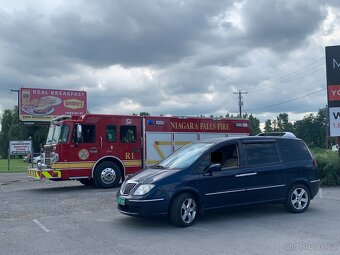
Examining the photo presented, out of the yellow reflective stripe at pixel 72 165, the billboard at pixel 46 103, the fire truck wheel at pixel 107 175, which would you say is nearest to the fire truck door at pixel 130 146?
the fire truck wheel at pixel 107 175

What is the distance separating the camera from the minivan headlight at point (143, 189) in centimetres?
823

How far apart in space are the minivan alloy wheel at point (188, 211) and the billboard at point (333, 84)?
392 inches

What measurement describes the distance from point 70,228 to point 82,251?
1916mm

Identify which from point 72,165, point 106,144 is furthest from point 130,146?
point 72,165

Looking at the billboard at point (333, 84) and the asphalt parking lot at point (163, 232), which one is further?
the billboard at point (333, 84)

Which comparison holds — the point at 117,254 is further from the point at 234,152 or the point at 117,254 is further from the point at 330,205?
the point at 330,205

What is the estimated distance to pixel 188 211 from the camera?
27.8 ft

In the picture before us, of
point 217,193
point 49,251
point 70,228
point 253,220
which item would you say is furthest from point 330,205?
point 49,251

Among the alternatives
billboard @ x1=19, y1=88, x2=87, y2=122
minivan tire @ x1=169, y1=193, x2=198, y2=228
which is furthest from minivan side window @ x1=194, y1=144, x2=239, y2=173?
billboard @ x1=19, y1=88, x2=87, y2=122

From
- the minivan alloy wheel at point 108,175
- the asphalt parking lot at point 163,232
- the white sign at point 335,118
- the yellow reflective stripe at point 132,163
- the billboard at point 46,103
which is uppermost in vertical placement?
the billboard at point 46,103

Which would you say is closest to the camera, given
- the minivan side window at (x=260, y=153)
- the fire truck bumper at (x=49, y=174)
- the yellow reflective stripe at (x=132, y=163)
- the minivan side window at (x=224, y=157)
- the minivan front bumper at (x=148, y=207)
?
the minivan front bumper at (x=148, y=207)

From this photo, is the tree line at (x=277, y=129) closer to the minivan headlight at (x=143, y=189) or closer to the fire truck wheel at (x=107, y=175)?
the fire truck wheel at (x=107, y=175)

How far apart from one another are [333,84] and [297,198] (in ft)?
26.7

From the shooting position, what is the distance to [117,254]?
6.54 metres
